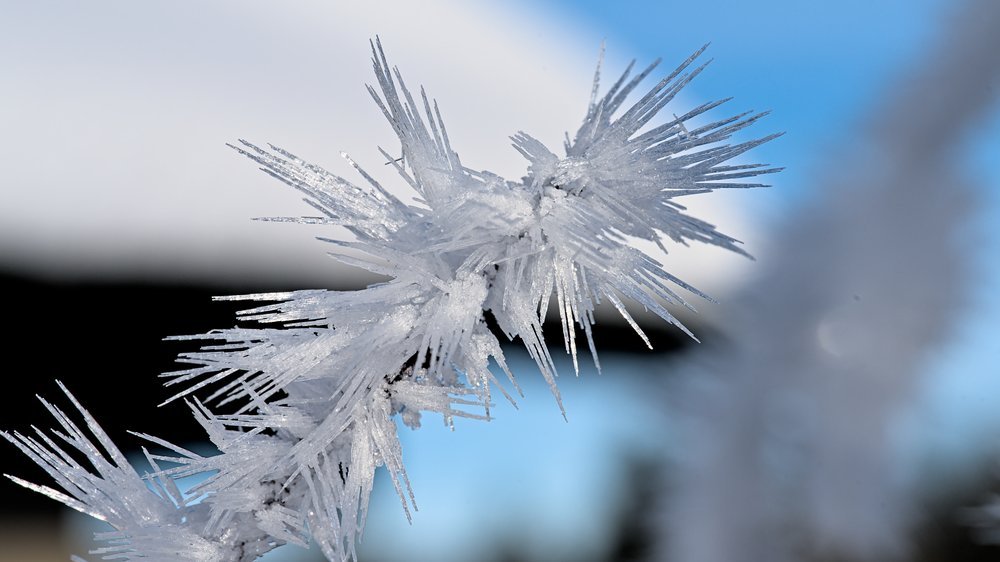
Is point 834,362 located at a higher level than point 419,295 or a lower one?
lower

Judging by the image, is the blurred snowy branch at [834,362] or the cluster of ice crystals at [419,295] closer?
the cluster of ice crystals at [419,295]

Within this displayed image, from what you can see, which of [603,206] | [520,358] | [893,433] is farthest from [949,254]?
[603,206]

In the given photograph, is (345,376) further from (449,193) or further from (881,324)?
(881,324)

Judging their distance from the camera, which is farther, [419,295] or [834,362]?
[834,362]

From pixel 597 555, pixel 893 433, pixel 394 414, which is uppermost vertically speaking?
pixel 394 414

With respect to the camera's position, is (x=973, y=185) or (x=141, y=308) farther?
(x=141, y=308)

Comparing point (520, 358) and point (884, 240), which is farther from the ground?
point (884, 240)

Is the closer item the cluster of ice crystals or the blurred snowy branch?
the cluster of ice crystals

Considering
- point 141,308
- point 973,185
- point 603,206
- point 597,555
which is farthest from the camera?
point 141,308
